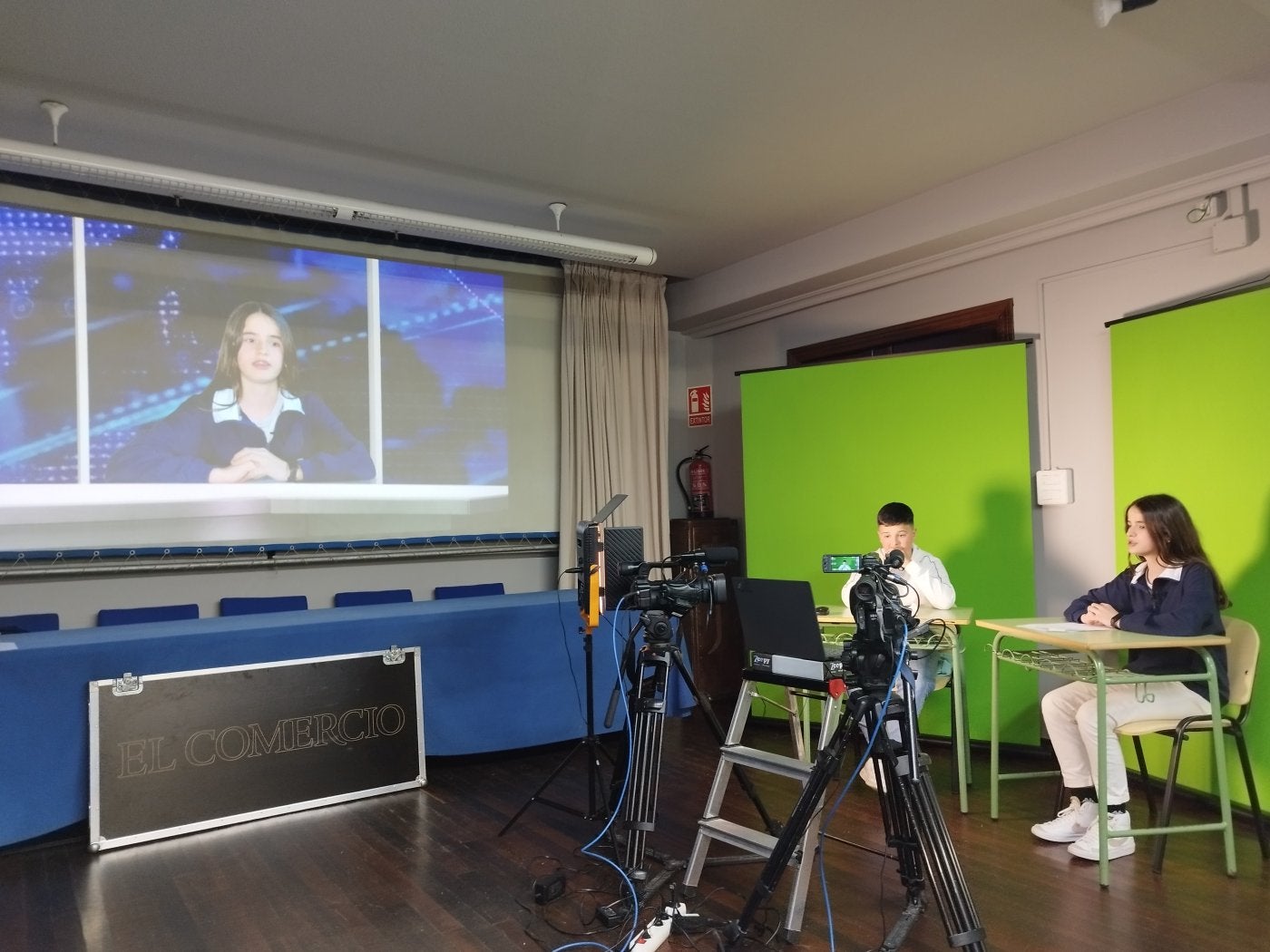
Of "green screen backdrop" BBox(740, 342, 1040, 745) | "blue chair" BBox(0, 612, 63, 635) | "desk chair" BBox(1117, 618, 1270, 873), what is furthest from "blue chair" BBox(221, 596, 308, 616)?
"desk chair" BBox(1117, 618, 1270, 873)

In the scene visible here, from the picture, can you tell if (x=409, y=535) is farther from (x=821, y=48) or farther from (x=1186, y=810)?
(x=1186, y=810)

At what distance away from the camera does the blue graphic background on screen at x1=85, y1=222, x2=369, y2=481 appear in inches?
171

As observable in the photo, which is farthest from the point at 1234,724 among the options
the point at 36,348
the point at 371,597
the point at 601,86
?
the point at 36,348

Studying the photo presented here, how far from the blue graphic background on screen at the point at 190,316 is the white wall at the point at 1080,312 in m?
2.79

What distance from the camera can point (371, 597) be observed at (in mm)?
4945

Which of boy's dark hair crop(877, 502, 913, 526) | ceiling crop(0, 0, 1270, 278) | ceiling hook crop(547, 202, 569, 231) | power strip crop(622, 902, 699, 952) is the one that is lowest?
power strip crop(622, 902, 699, 952)

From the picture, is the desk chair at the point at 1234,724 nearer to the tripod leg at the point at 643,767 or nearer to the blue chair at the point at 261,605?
the tripod leg at the point at 643,767

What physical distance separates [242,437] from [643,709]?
2.97 meters

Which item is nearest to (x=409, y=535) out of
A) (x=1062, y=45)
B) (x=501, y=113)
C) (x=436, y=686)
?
(x=436, y=686)

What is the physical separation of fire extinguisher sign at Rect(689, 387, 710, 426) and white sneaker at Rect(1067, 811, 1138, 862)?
3871mm

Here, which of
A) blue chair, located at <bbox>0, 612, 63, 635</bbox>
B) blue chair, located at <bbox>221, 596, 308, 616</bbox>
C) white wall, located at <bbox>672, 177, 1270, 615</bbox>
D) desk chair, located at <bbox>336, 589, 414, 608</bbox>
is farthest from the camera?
desk chair, located at <bbox>336, 589, 414, 608</bbox>

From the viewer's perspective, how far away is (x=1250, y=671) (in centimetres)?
304

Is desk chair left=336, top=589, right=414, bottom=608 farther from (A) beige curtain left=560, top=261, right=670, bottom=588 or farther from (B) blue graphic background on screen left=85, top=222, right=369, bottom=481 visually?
(A) beige curtain left=560, top=261, right=670, bottom=588

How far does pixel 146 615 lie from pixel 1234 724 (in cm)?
471
